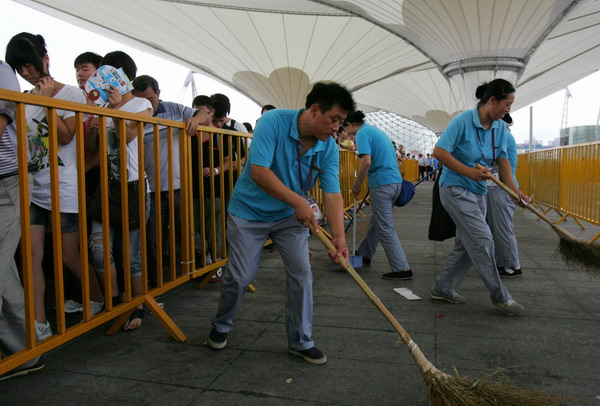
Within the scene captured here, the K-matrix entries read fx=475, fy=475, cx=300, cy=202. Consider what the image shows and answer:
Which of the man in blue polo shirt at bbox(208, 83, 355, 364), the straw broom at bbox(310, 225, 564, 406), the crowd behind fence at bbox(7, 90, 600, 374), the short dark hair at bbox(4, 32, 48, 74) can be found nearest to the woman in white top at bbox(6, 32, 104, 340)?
the short dark hair at bbox(4, 32, 48, 74)

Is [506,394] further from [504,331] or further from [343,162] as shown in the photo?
[343,162]

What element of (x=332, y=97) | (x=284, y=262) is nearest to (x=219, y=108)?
(x=284, y=262)

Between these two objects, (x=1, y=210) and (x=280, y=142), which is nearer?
(x=1, y=210)

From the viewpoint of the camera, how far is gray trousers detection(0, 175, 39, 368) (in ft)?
7.90

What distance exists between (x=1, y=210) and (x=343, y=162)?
800 centimetres

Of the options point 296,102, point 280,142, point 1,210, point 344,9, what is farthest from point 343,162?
point 296,102

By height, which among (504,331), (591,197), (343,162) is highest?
(343,162)

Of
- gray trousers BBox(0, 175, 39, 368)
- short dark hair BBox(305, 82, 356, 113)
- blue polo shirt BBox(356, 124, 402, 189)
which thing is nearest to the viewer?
gray trousers BBox(0, 175, 39, 368)

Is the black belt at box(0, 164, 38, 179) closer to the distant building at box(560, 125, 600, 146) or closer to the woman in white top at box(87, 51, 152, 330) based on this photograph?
the woman in white top at box(87, 51, 152, 330)

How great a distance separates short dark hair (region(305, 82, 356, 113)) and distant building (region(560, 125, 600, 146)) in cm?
6618

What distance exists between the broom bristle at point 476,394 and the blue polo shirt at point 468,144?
210cm

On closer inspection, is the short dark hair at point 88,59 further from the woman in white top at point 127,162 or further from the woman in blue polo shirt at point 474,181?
the woman in blue polo shirt at point 474,181

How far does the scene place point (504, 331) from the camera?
341cm

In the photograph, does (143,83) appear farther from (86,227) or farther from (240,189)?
(86,227)
